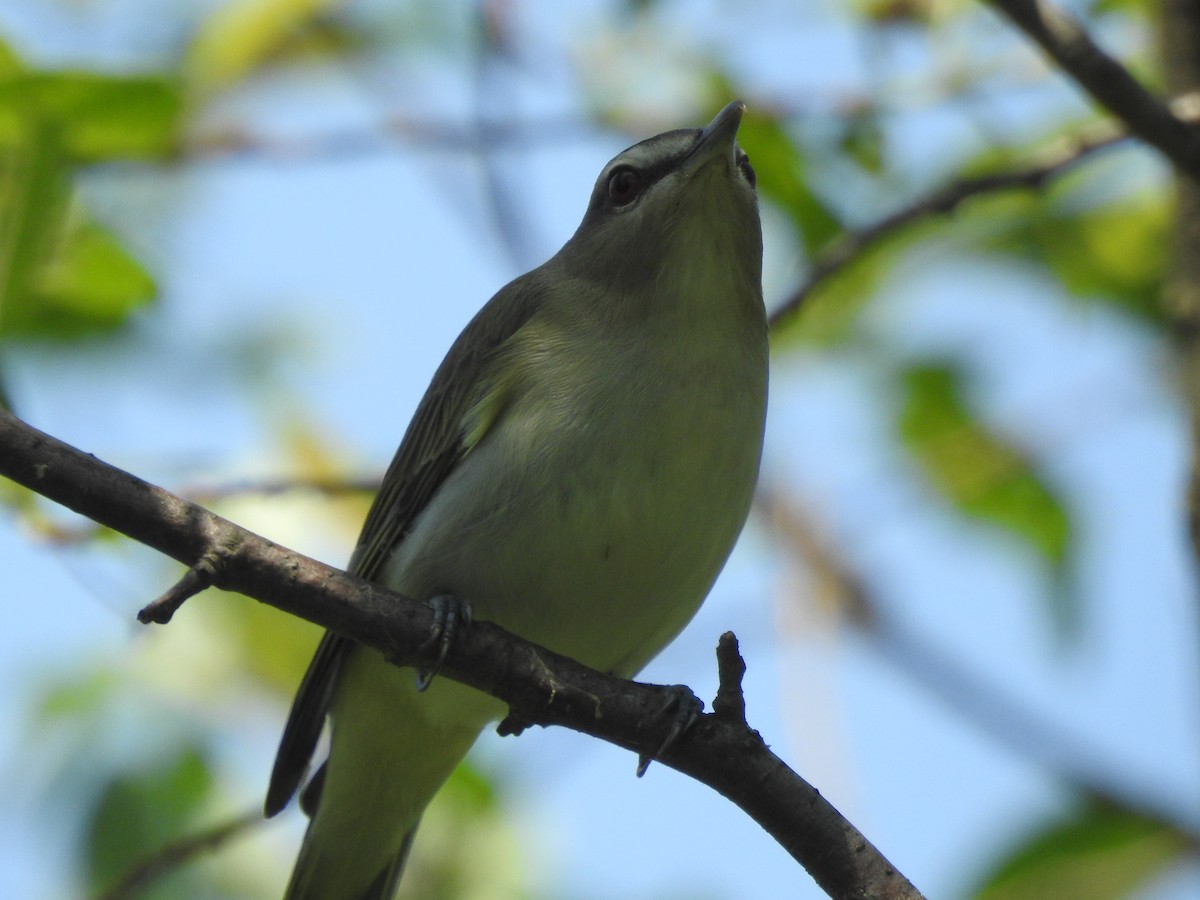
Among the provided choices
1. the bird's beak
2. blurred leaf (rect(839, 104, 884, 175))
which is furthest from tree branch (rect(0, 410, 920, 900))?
blurred leaf (rect(839, 104, 884, 175))

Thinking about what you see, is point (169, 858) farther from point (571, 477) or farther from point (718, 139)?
point (718, 139)

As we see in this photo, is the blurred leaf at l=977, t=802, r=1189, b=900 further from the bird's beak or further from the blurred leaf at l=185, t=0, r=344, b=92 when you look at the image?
the blurred leaf at l=185, t=0, r=344, b=92

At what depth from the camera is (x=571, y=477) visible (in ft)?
14.4

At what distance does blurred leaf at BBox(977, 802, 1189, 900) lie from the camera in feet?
13.1

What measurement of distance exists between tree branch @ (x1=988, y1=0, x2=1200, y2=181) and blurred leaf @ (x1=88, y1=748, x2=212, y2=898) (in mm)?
4059

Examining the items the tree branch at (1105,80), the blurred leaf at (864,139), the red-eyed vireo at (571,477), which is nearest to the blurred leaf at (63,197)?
the red-eyed vireo at (571,477)

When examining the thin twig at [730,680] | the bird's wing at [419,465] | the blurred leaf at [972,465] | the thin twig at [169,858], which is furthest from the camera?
the blurred leaf at [972,465]

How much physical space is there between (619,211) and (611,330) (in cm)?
77

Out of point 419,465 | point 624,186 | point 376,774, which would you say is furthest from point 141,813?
point 624,186

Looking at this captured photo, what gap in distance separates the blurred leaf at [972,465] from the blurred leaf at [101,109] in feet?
10.6

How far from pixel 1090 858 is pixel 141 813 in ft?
11.5

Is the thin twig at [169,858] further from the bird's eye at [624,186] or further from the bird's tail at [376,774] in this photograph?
the bird's eye at [624,186]

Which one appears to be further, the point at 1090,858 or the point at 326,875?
the point at 326,875

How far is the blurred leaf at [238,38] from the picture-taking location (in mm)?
5871
